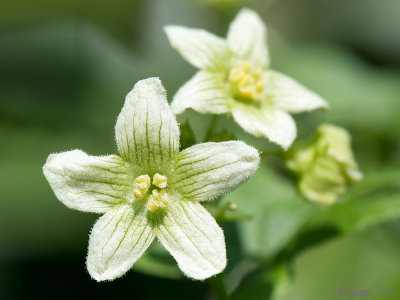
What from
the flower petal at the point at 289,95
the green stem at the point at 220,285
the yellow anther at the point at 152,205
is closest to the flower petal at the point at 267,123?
the flower petal at the point at 289,95

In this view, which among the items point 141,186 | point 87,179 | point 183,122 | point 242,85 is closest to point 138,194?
A: point 141,186

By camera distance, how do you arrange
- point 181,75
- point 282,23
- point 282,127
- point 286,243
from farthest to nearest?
point 282,23, point 181,75, point 286,243, point 282,127

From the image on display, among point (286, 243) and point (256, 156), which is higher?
point (256, 156)

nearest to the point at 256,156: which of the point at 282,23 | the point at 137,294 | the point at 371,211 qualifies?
the point at 371,211

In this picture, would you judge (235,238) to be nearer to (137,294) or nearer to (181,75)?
(137,294)

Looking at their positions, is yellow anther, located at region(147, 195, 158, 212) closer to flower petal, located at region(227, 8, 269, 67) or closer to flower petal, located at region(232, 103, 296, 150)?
flower petal, located at region(232, 103, 296, 150)

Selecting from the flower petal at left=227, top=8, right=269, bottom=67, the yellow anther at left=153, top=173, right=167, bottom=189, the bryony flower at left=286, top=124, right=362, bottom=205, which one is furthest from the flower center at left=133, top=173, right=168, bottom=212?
the flower petal at left=227, top=8, right=269, bottom=67

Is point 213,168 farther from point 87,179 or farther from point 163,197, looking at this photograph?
point 87,179
